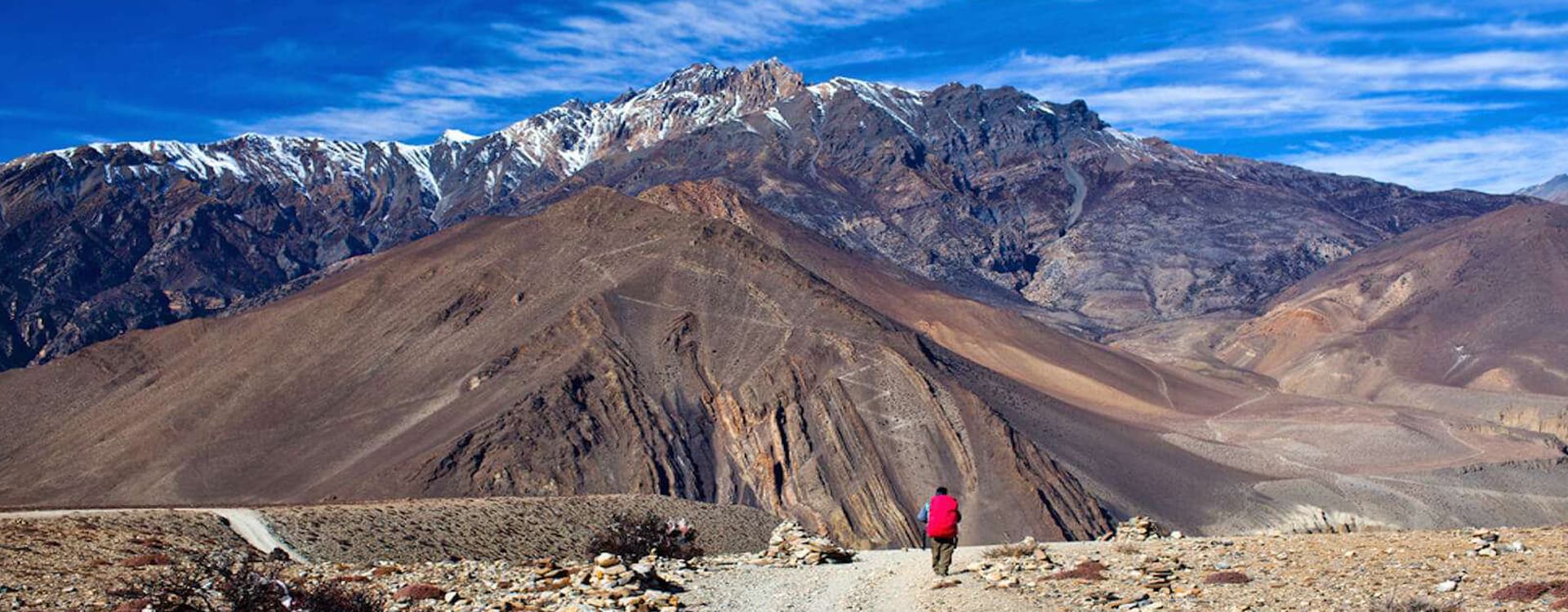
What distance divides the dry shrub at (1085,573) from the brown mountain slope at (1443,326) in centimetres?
11245

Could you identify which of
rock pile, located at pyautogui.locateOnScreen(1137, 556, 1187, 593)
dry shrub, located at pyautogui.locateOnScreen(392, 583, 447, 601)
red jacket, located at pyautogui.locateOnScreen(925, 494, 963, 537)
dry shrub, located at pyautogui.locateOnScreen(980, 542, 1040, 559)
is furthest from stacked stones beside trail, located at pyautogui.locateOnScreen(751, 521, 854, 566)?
dry shrub, located at pyautogui.locateOnScreen(392, 583, 447, 601)

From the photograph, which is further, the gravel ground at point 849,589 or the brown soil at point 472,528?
the brown soil at point 472,528

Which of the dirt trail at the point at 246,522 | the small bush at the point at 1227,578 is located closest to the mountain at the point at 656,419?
the dirt trail at the point at 246,522

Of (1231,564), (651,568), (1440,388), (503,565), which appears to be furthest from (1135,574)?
(1440,388)

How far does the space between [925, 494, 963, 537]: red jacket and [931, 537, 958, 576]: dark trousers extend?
A: 9cm

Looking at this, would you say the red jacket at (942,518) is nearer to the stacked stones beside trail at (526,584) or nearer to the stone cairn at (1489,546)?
the stacked stones beside trail at (526,584)

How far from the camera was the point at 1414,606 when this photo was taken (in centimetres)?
1230

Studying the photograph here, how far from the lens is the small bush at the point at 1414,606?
40.0 ft

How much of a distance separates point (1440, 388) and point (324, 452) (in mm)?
105216

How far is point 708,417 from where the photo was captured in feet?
240

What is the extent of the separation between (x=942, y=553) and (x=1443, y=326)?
484 feet

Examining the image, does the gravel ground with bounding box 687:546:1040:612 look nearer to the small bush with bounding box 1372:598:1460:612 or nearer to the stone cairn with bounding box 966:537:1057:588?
the stone cairn with bounding box 966:537:1057:588

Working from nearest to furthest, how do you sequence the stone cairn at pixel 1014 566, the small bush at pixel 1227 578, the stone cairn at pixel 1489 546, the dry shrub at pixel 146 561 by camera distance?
1. the small bush at pixel 1227 578
2. the stone cairn at pixel 1489 546
3. the stone cairn at pixel 1014 566
4. the dry shrub at pixel 146 561

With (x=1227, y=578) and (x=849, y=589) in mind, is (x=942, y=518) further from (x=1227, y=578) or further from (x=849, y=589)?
(x=1227, y=578)
